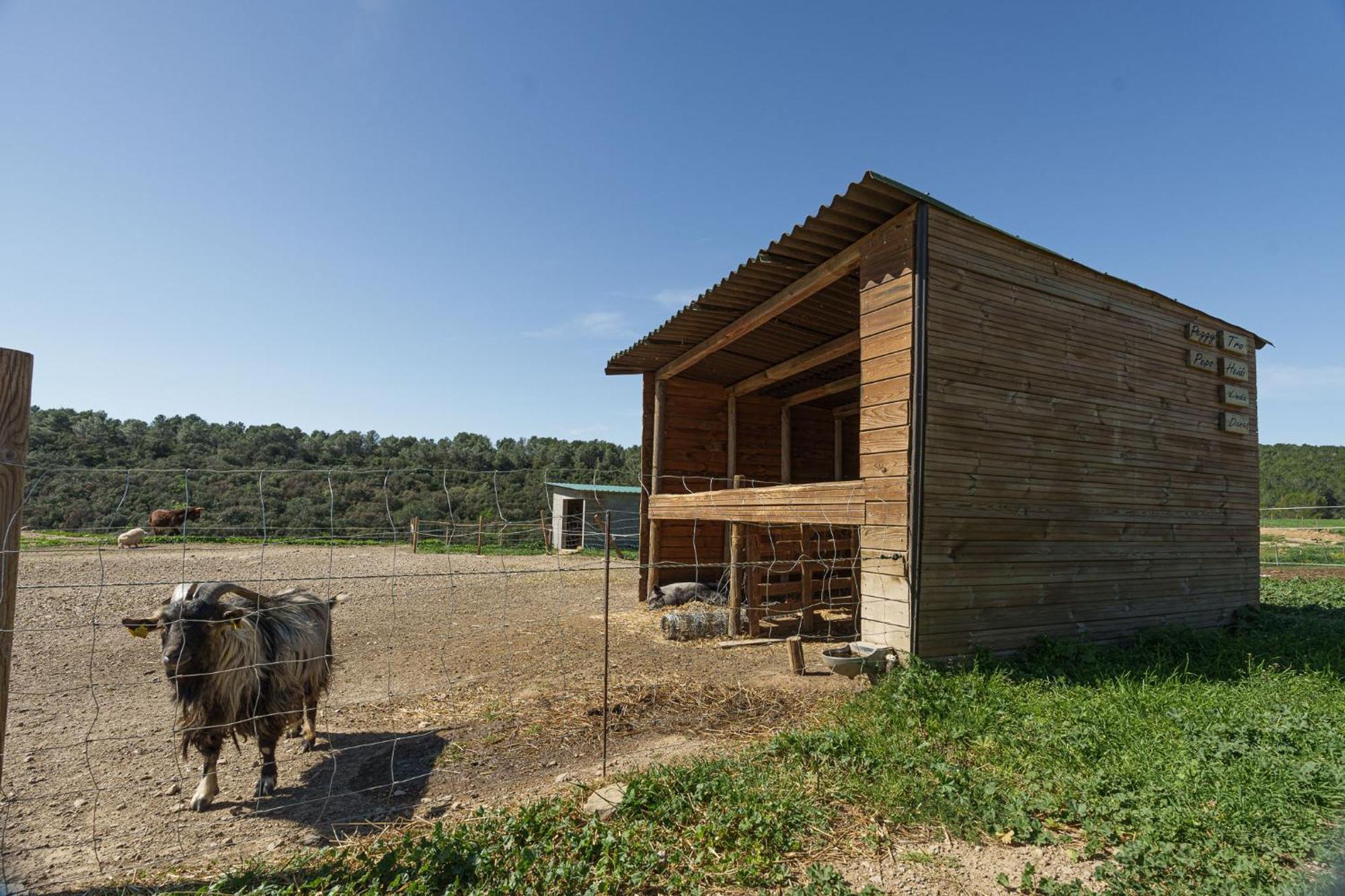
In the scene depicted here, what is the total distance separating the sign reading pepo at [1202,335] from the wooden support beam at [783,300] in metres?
5.19

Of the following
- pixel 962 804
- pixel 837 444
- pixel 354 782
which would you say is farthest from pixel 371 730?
pixel 837 444

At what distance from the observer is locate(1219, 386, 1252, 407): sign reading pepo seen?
8.93 metres

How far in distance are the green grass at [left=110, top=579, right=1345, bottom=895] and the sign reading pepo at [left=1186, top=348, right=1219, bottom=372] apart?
4893 millimetres

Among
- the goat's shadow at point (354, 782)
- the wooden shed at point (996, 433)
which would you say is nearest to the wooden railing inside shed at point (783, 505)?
the wooden shed at point (996, 433)

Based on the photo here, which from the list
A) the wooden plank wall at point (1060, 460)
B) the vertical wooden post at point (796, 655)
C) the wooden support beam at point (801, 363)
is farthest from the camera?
the wooden support beam at point (801, 363)

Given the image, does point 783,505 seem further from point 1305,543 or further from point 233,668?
point 1305,543

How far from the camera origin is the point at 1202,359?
8727 mm

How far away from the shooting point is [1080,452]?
285 inches

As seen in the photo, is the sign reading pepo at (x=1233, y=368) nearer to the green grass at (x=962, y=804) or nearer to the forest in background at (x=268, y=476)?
the green grass at (x=962, y=804)

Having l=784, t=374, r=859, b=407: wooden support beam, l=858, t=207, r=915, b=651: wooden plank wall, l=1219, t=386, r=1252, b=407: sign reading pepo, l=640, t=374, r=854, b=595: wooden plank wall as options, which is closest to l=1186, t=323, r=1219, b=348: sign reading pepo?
l=1219, t=386, r=1252, b=407: sign reading pepo

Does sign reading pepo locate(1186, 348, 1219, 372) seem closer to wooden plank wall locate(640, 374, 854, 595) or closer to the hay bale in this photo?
wooden plank wall locate(640, 374, 854, 595)

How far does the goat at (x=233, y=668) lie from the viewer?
13.4ft

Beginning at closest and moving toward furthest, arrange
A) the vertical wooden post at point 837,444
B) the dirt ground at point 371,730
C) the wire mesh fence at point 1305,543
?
the dirt ground at point 371,730 < the vertical wooden post at point 837,444 < the wire mesh fence at point 1305,543

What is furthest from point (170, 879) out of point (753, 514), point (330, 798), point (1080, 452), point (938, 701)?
point (1080, 452)
